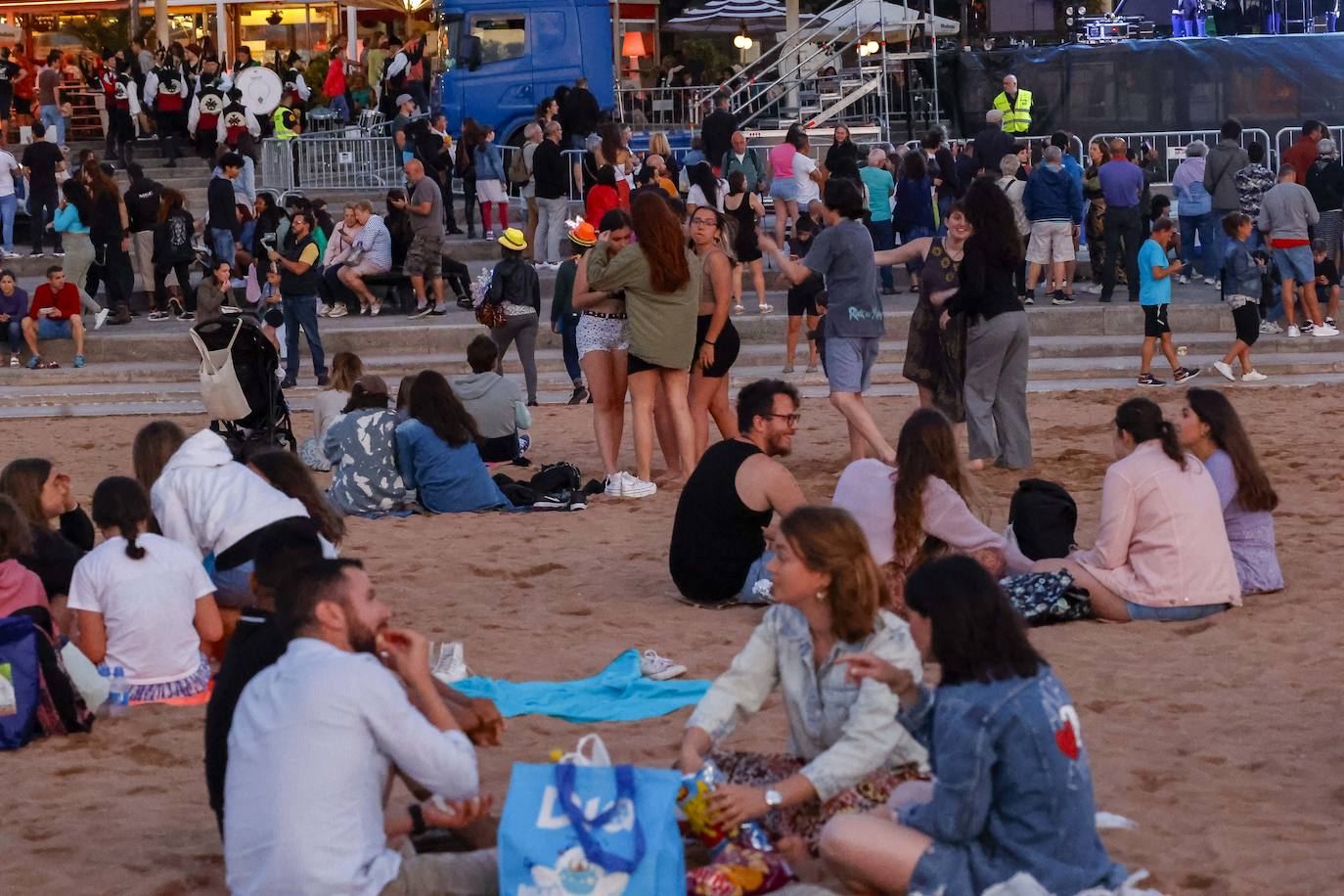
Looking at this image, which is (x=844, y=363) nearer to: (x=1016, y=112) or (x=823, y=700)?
(x=823, y=700)

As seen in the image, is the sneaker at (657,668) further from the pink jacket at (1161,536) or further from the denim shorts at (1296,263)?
the denim shorts at (1296,263)

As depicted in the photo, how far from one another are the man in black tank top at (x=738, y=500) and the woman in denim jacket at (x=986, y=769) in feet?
11.1

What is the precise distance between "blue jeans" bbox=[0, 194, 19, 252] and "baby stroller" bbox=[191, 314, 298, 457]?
11.5m

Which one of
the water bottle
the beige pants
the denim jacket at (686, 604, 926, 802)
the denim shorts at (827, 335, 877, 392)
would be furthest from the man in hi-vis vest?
the beige pants

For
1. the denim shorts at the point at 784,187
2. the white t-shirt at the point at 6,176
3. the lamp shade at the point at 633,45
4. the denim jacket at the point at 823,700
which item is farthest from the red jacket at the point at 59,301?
the lamp shade at the point at 633,45

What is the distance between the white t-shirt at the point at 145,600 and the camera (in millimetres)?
6668

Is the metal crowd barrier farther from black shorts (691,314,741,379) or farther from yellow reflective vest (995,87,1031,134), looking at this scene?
black shorts (691,314,741,379)

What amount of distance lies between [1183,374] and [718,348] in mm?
5835

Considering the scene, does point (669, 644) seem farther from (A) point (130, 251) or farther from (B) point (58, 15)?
(B) point (58, 15)

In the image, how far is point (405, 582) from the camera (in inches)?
356

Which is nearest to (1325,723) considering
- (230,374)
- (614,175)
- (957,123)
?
(230,374)

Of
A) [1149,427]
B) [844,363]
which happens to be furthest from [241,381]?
[1149,427]

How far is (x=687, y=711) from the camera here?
659 cm

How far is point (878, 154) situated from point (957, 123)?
6360 millimetres
